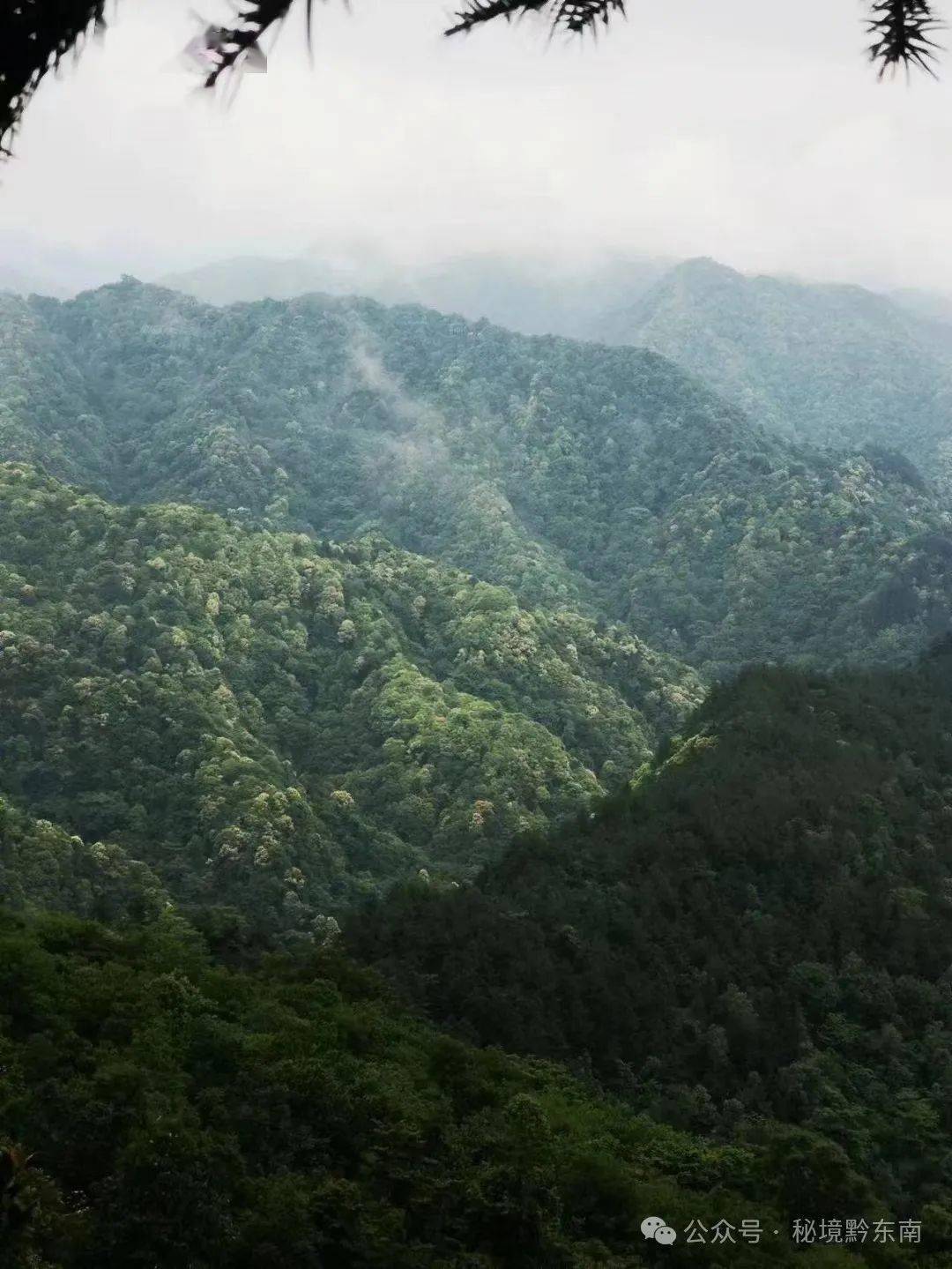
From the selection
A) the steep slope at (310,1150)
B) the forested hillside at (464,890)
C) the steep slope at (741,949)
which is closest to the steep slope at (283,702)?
the forested hillside at (464,890)

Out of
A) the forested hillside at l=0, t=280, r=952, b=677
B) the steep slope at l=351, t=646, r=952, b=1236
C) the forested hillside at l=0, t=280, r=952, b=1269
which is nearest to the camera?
the forested hillside at l=0, t=280, r=952, b=1269

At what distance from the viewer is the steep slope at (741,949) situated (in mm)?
31219

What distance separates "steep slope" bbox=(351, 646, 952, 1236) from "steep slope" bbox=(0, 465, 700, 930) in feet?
79.5

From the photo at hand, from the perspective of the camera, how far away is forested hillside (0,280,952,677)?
136 metres

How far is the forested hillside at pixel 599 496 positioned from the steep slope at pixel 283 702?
1826 cm

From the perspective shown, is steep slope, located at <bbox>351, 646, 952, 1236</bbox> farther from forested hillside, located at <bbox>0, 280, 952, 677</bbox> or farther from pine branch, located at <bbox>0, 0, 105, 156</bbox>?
forested hillside, located at <bbox>0, 280, 952, 677</bbox>

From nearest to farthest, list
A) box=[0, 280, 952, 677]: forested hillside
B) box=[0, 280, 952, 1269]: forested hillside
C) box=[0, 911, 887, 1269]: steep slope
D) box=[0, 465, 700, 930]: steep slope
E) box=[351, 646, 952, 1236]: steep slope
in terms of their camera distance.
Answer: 1. box=[0, 911, 887, 1269]: steep slope
2. box=[0, 280, 952, 1269]: forested hillside
3. box=[351, 646, 952, 1236]: steep slope
4. box=[0, 465, 700, 930]: steep slope
5. box=[0, 280, 952, 677]: forested hillside

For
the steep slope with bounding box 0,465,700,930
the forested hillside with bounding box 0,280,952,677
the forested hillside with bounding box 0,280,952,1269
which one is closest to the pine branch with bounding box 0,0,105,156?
the forested hillside with bounding box 0,280,952,1269

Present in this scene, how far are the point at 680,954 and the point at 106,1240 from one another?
26.3m

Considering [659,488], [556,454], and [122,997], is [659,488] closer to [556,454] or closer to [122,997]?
[556,454]

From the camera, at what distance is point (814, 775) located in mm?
51125

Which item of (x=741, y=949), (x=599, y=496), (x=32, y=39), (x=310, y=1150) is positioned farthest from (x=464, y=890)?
(x=599, y=496)

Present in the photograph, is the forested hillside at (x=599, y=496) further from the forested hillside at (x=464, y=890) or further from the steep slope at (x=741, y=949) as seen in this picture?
the steep slope at (x=741, y=949)

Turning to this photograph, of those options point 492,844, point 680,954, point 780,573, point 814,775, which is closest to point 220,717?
point 492,844
